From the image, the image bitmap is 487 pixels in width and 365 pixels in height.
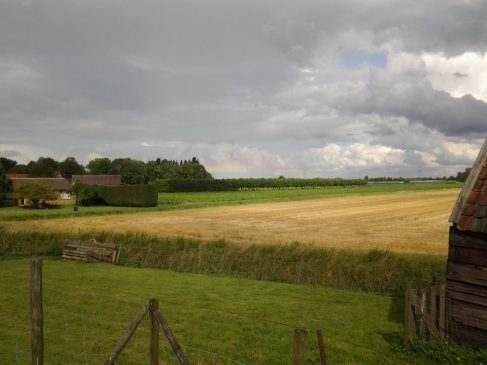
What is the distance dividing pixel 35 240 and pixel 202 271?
12678 millimetres

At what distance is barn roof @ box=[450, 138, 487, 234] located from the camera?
367 inches

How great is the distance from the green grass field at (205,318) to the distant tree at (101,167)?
163745 millimetres

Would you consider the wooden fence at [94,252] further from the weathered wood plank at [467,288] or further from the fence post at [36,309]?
the weathered wood plank at [467,288]

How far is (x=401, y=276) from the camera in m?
17.2

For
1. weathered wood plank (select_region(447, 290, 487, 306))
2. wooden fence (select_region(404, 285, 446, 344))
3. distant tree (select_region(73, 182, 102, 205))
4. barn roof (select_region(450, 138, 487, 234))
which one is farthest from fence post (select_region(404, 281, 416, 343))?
distant tree (select_region(73, 182, 102, 205))

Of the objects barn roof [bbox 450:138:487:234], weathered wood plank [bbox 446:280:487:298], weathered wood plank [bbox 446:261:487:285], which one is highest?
barn roof [bbox 450:138:487:234]

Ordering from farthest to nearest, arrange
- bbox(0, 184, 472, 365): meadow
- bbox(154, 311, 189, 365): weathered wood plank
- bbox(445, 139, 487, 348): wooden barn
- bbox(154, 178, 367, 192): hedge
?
1. bbox(154, 178, 367, 192): hedge
2. bbox(0, 184, 472, 365): meadow
3. bbox(445, 139, 487, 348): wooden barn
4. bbox(154, 311, 189, 365): weathered wood plank

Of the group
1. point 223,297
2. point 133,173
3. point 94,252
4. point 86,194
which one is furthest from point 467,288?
point 133,173

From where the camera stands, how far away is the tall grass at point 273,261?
1736cm

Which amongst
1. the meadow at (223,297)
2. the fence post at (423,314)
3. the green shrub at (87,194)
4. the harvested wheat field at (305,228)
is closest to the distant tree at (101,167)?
the green shrub at (87,194)

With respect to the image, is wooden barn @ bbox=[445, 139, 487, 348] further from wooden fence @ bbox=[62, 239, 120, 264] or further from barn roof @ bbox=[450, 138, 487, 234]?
wooden fence @ bbox=[62, 239, 120, 264]

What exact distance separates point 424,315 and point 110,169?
7017 inches

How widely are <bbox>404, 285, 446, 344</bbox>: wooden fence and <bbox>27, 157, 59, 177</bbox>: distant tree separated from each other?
144 metres

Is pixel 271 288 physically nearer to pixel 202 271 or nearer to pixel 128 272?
pixel 202 271
